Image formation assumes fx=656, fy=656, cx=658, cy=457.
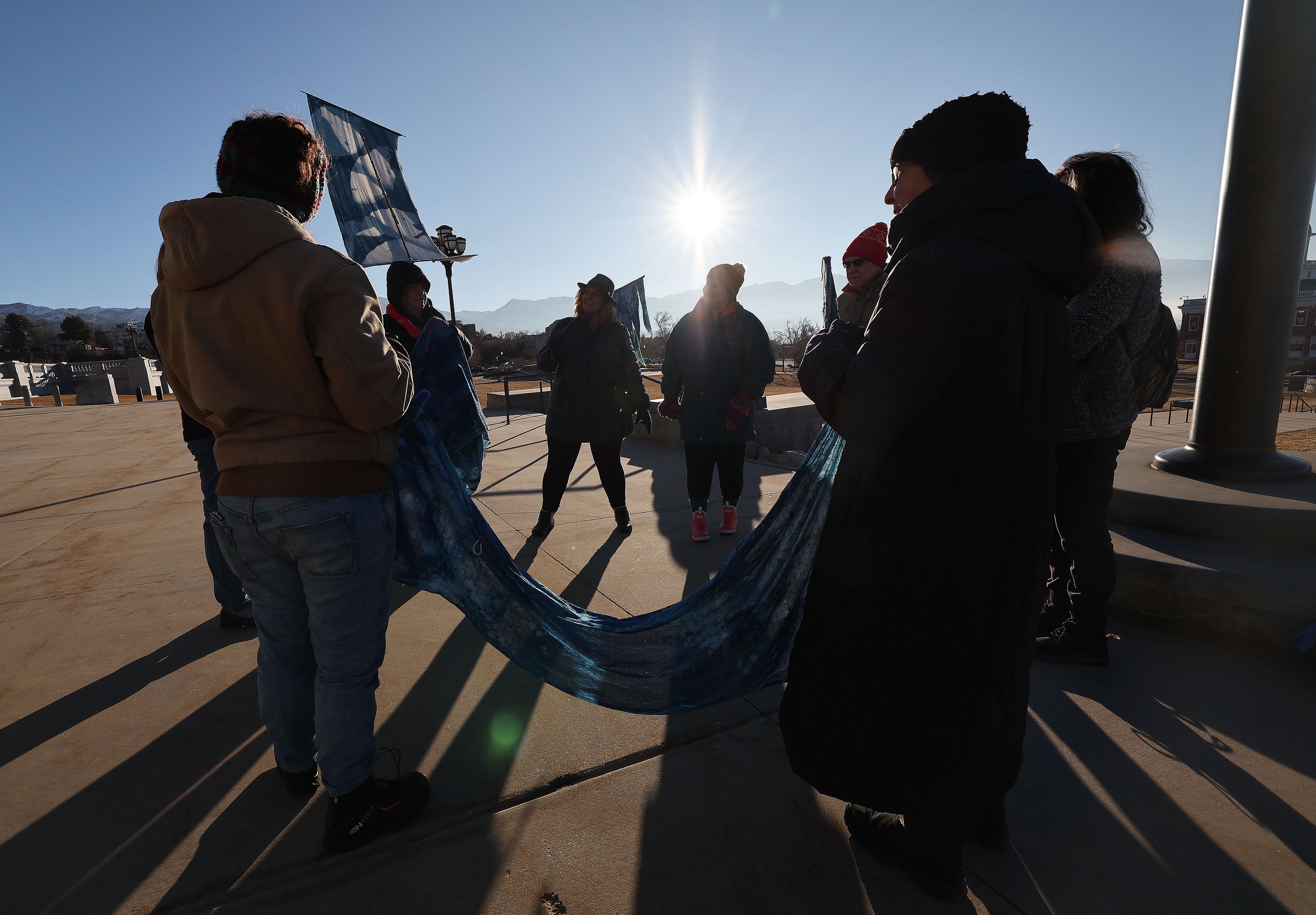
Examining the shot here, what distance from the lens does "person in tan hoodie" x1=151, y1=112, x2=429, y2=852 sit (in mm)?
1462

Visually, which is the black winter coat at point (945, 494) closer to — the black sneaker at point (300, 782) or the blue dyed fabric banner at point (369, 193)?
the black sneaker at point (300, 782)

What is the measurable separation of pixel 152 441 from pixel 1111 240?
Answer: 12.0 metres

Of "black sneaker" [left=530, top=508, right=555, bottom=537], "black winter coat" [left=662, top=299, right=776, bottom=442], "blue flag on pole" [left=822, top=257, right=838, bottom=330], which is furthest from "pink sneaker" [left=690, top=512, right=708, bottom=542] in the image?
"blue flag on pole" [left=822, top=257, right=838, bottom=330]

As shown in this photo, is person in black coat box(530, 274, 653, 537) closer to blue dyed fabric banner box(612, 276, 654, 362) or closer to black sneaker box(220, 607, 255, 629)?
black sneaker box(220, 607, 255, 629)

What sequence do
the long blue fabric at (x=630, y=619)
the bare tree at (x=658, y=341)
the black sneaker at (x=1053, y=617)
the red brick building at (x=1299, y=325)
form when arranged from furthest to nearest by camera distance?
the bare tree at (x=658, y=341), the red brick building at (x=1299, y=325), the black sneaker at (x=1053, y=617), the long blue fabric at (x=630, y=619)

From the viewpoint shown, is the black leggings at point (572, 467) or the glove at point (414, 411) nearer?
the glove at point (414, 411)

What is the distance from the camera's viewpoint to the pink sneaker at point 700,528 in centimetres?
427

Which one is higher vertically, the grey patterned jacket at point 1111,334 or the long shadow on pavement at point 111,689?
the grey patterned jacket at point 1111,334

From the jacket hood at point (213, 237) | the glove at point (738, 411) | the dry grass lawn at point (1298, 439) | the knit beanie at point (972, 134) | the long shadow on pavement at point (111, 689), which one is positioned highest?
the knit beanie at point (972, 134)

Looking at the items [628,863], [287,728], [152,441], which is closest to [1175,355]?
[628,863]

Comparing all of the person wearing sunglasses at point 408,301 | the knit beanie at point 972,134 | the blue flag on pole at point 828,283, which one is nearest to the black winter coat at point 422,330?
the person wearing sunglasses at point 408,301

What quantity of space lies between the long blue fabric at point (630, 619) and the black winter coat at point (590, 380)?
217cm

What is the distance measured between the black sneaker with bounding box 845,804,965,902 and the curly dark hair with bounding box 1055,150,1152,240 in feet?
6.88

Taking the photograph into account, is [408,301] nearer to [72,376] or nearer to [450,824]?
[450,824]
